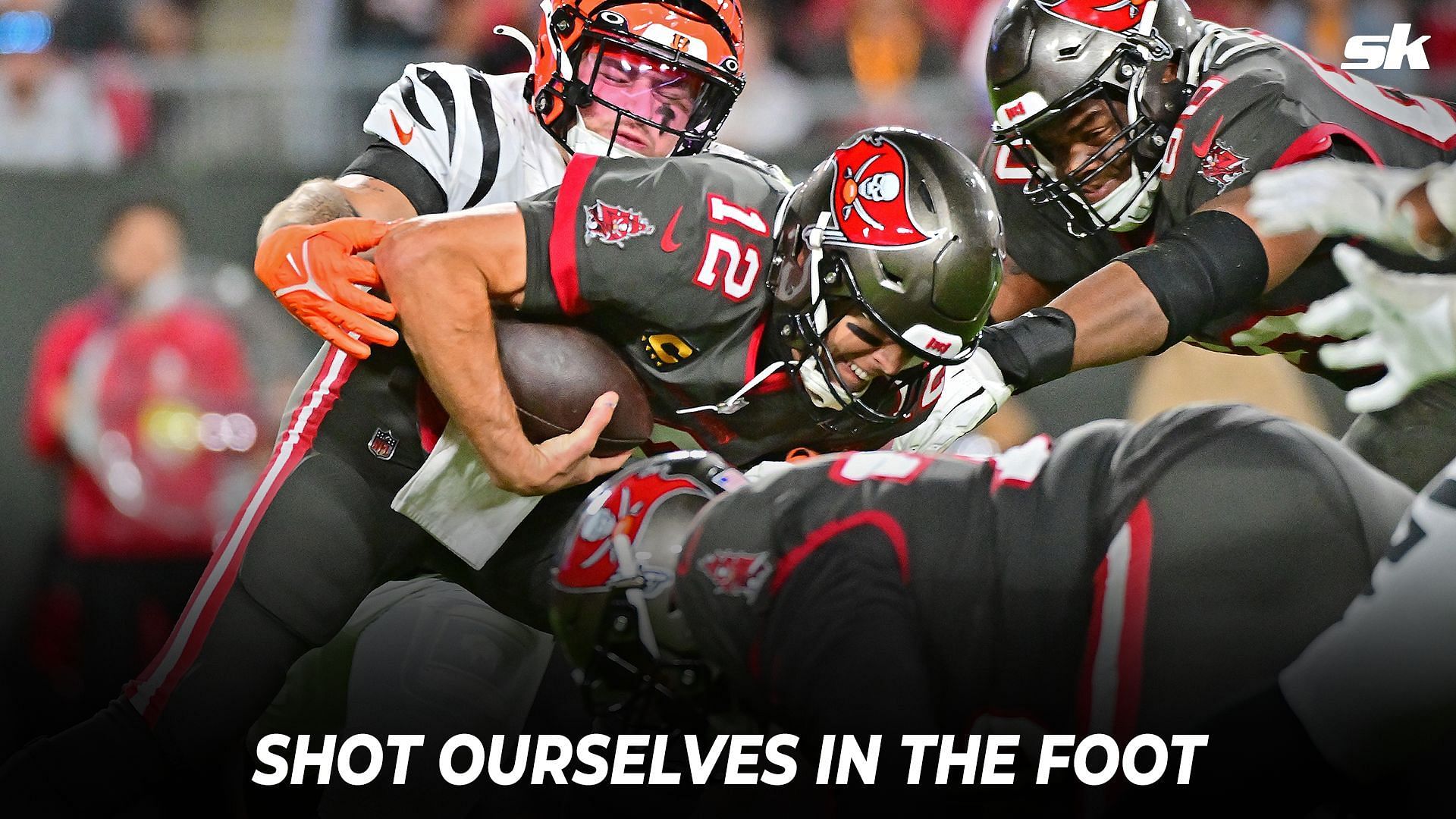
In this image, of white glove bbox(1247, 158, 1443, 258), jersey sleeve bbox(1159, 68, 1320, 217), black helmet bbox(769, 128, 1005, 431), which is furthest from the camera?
jersey sleeve bbox(1159, 68, 1320, 217)

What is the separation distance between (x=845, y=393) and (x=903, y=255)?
23 cm

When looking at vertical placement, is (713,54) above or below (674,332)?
above

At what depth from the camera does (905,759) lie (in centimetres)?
133

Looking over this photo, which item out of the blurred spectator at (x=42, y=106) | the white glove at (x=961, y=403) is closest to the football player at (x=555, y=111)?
the white glove at (x=961, y=403)

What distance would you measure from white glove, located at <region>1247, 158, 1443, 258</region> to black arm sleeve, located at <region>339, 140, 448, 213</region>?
1323 mm

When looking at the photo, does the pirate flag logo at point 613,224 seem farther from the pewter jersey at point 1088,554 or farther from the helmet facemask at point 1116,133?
the helmet facemask at point 1116,133

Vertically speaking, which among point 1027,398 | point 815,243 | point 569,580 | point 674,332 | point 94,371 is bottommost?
point 94,371

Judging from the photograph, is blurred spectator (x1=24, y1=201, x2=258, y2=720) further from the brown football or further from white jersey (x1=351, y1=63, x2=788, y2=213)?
the brown football

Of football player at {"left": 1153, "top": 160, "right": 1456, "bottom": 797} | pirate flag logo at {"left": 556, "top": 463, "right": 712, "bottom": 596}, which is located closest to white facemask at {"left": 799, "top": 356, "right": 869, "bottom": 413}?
pirate flag logo at {"left": 556, "top": 463, "right": 712, "bottom": 596}

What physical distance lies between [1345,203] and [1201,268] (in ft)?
0.94

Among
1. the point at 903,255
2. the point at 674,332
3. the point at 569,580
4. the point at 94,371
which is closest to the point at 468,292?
the point at 674,332

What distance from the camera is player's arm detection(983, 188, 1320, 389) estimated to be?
199 centimetres

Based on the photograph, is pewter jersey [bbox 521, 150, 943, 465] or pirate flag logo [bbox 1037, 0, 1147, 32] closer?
pewter jersey [bbox 521, 150, 943, 465]

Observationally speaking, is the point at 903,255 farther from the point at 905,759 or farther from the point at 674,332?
the point at 905,759
